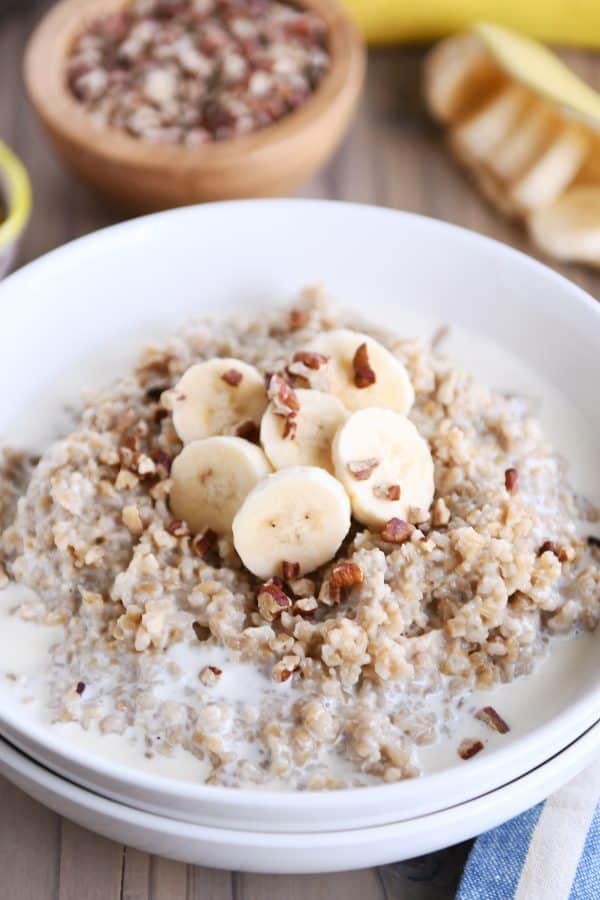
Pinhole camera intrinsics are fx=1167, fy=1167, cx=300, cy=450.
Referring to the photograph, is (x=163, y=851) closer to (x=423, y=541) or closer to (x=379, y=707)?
(x=379, y=707)

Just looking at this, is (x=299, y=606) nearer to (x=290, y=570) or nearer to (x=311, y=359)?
(x=290, y=570)

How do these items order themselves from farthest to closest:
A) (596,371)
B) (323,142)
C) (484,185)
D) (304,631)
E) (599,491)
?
(484,185) → (323,142) → (596,371) → (599,491) → (304,631)

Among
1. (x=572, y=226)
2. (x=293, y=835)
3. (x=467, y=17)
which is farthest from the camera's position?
(x=467, y=17)

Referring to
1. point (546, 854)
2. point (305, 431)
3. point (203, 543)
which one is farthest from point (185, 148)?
point (546, 854)

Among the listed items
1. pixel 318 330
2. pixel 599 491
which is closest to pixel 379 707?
pixel 599 491

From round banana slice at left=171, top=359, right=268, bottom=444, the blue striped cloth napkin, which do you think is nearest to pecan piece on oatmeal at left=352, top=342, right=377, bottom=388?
round banana slice at left=171, top=359, right=268, bottom=444

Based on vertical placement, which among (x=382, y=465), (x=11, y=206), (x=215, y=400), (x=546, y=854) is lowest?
(x=11, y=206)

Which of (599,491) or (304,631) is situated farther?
(599,491)

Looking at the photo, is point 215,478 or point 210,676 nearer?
point 210,676
